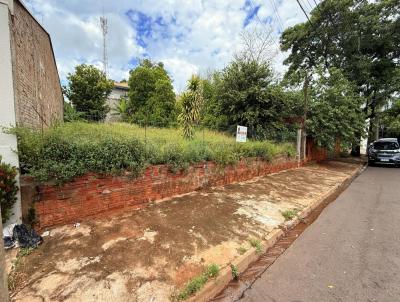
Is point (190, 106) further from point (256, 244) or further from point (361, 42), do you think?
point (361, 42)

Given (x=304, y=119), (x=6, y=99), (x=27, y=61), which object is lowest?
(x=6, y=99)

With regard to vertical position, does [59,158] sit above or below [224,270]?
above

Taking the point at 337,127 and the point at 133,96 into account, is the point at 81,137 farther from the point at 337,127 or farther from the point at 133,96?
the point at 133,96

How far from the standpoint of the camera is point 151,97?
1884 cm

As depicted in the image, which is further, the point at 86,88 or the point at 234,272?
the point at 86,88

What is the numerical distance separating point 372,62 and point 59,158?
19904 mm

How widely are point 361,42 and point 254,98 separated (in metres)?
11.0

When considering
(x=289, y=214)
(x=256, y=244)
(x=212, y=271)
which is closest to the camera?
(x=212, y=271)

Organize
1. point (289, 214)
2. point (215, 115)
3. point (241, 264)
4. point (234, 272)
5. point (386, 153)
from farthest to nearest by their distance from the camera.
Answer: point (386, 153), point (215, 115), point (289, 214), point (241, 264), point (234, 272)

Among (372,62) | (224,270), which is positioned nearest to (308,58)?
(372,62)

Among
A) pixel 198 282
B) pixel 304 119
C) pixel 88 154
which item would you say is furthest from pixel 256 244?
pixel 304 119

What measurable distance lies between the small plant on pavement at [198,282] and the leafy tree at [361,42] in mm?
14758

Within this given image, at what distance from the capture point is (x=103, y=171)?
4176mm

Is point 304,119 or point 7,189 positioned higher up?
point 304,119
